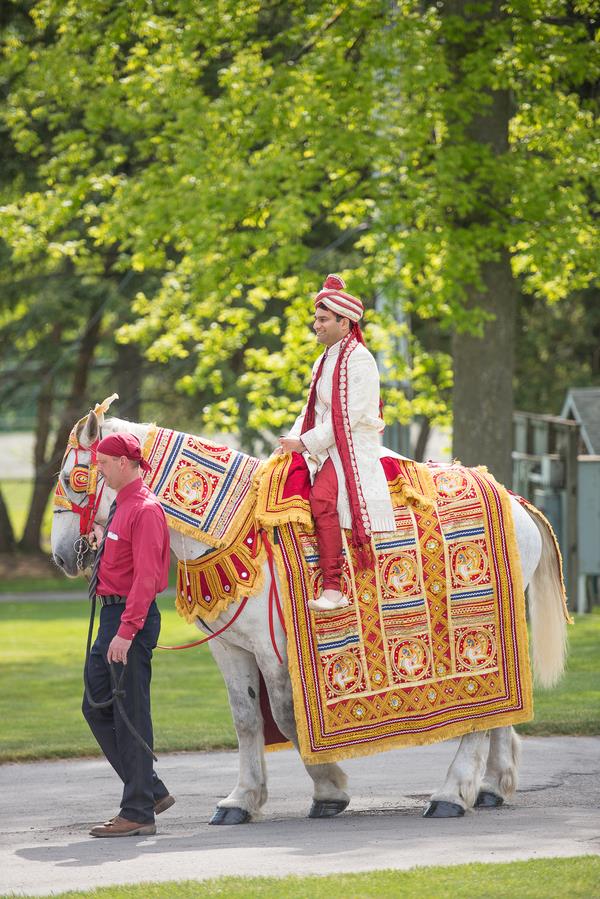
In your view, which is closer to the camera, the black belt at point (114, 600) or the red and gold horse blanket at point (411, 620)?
the black belt at point (114, 600)

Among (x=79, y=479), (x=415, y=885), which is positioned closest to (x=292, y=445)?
(x=79, y=479)

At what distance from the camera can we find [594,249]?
48.0 ft

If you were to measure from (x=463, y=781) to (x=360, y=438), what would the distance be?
5.83 feet

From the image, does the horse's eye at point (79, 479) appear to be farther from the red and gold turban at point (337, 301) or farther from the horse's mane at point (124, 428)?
the red and gold turban at point (337, 301)

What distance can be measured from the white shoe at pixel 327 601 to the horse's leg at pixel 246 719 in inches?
20.6

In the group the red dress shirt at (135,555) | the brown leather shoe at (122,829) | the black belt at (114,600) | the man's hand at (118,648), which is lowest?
the brown leather shoe at (122,829)

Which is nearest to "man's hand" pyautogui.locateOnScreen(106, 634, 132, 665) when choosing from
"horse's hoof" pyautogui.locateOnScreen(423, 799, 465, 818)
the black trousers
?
the black trousers

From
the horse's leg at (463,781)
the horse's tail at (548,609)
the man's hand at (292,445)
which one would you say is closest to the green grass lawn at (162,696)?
the horse's tail at (548,609)

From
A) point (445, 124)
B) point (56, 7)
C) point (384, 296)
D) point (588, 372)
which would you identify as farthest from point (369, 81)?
point (588, 372)

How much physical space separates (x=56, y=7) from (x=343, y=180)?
4.18 m

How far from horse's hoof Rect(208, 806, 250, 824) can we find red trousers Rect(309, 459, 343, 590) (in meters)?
1.19

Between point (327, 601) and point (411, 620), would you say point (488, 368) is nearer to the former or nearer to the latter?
point (411, 620)

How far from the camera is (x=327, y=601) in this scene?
6.90 metres

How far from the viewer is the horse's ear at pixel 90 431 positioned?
6.90 meters
